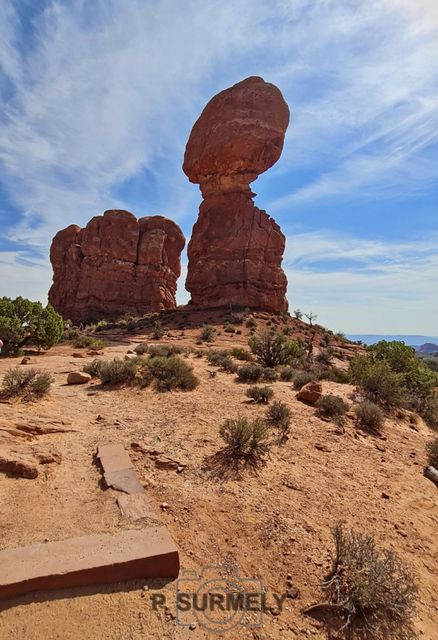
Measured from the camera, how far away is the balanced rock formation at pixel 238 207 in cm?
3325

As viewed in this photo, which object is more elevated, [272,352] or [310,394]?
[272,352]

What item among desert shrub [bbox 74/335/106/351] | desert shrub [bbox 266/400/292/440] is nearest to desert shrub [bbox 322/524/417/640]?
desert shrub [bbox 266/400/292/440]

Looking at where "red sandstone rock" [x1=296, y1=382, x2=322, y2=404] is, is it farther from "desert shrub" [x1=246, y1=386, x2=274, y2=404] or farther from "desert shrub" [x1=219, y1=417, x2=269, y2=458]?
"desert shrub" [x1=219, y1=417, x2=269, y2=458]

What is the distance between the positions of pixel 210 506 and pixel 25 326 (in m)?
14.0

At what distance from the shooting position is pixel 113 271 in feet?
137

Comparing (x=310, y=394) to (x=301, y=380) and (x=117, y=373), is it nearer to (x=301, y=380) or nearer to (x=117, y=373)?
(x=301, y=380)

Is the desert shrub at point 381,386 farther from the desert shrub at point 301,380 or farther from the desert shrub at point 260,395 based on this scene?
the desert shrub at point 260,395

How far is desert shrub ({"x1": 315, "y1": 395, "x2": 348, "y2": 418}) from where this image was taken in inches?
309

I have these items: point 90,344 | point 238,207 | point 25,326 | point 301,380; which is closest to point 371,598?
point 301,380

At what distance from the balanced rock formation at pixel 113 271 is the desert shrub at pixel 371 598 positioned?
39.7m

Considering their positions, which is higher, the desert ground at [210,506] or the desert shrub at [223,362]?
the desert shrub at [223,362]

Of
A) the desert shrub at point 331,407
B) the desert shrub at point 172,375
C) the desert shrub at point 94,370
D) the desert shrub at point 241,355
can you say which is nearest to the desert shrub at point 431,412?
the desert shrub at point 331,407

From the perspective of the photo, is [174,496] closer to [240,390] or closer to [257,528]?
[257,528]

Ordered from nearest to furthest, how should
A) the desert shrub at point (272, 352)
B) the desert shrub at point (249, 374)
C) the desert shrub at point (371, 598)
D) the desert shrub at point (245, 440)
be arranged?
the desert shrub at point (371, 598)
the desert shrub at point (245, 440)
the desert shrub at point (249, 374)
the desert shrub at point (272, 352)
